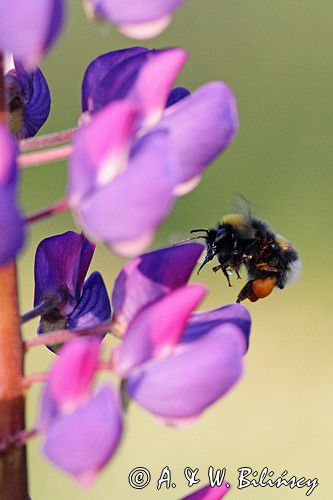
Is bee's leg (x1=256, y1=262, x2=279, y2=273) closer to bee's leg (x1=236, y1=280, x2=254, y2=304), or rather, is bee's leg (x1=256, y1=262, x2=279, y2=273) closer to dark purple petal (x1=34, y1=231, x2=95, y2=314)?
bee's leg (x1=236, y1=280, x2=254, y2=304)

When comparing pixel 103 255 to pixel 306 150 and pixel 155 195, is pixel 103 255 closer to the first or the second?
pixel 306 150

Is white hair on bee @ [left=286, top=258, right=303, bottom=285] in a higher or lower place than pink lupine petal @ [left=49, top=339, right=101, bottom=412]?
lower

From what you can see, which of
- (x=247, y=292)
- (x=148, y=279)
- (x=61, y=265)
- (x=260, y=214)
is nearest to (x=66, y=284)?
(x=61, y=265)

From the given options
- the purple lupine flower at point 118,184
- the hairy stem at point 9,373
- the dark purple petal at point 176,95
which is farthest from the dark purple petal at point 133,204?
the dark purple petal at point 176,95

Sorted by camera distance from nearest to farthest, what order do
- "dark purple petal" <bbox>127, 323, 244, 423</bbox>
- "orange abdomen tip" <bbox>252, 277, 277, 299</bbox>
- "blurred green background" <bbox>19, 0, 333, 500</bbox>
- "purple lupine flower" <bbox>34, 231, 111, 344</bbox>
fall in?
"dark purple petal" <bbox>127, 323, 244, 423</bbox> → "purple lupine flower" <bbox>34, 231, 111, 344</bbox> → "orange abdomen tip" <bbox>252, 277, 277, 299</bbox> → "blurred green background" <bbox>19, 0, 333, 500</bbox>

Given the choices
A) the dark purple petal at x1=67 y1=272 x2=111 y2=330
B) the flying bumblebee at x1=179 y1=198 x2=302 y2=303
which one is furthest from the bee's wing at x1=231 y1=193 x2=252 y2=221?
the dark purple petal at x1=67 y1=272 x2=111 y2=330
